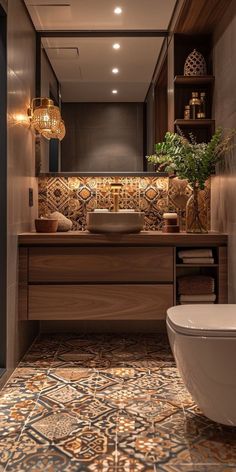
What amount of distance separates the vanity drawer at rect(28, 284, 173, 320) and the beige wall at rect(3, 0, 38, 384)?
0.17m

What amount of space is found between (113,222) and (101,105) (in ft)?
3.69

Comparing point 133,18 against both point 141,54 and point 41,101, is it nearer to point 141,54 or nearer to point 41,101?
point 141,54

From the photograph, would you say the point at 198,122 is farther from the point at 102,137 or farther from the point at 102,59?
the point at 102,59

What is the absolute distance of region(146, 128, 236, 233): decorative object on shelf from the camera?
299cm

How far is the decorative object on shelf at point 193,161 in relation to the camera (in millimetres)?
2994

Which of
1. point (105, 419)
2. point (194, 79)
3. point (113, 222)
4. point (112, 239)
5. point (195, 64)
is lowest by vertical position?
point (105, 419)

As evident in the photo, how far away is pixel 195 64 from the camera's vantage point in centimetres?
331

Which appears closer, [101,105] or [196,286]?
[196,286]

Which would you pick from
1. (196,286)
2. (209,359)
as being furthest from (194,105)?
(209,359)

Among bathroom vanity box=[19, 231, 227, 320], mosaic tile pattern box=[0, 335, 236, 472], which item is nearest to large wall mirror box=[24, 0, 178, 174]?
bathroom vanity box=[19, 231, 227, 320]

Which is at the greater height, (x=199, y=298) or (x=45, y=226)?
(x=45, y=226)

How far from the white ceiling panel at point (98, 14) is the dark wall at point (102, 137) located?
1.80ft

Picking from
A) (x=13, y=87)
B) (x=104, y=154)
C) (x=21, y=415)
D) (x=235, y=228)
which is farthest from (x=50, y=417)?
(x=104, y=154)

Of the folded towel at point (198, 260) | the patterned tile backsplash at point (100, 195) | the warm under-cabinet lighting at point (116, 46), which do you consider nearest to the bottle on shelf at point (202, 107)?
the patterned tile backsplash at point (100, 195)
